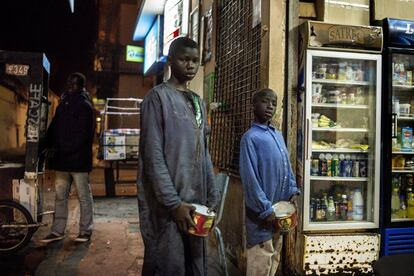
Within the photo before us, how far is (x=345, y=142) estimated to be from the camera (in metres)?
5.37

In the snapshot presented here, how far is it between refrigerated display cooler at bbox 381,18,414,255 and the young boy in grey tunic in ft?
9.94

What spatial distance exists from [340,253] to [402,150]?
1.71m

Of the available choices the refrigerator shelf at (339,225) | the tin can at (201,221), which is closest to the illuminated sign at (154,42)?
the refrigerator shelf at (339,225)

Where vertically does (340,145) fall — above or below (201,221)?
above

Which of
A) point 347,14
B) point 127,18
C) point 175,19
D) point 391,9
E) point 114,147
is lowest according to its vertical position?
point 114,147

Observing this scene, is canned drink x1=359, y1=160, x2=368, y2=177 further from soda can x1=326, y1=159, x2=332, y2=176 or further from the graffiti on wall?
the graffiti on wall

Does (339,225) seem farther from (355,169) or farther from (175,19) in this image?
(175,19)

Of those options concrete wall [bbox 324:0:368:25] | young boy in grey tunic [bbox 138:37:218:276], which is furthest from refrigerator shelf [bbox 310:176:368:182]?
young boy in grey tunic [bbox 138:37:218:276]

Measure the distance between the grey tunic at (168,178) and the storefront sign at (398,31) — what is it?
3294 mm

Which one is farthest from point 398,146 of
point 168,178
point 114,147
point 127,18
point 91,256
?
point 127,18

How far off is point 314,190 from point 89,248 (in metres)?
3.08

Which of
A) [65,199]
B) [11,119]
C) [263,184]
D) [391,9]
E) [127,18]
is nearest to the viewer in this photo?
[263,184]

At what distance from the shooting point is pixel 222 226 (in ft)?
19.8

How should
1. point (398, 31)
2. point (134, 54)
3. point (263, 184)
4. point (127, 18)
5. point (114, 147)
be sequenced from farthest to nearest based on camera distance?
1. point (127, 18)
2. point (134, 54)
3. point (114, 147)
4. point (398, 31)
5. point (263, 184)
